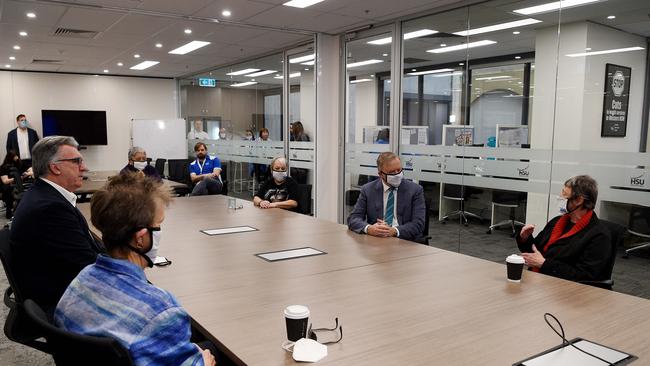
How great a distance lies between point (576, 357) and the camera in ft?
4.96

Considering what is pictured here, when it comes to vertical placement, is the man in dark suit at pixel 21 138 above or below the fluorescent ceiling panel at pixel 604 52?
below

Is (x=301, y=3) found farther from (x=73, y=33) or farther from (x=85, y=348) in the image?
(x=85, y=348)

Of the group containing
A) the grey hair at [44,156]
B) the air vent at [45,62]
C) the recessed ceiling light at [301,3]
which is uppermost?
the recessed ceiling light at [301,3]

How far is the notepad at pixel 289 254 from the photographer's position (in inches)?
109

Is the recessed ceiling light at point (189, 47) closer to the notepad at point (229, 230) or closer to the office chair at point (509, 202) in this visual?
the notepad at point (229, 230)

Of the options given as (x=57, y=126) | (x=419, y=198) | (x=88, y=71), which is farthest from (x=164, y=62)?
(x=419, y=198)

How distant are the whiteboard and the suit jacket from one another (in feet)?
29.6

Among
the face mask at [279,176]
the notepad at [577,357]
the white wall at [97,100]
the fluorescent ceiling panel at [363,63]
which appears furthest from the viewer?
the white wall at [97,100]

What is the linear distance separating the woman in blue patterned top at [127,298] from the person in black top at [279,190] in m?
3.18

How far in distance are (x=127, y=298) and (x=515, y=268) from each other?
5.78 ft

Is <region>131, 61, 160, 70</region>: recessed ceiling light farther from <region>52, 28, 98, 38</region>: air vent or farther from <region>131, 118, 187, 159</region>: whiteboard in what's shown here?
<region>52, 28, 98, 38</region>: air vent

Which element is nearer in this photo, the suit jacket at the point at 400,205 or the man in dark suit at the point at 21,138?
the suit jacket at the point at 400,205

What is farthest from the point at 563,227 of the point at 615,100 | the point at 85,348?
the point at 85,348

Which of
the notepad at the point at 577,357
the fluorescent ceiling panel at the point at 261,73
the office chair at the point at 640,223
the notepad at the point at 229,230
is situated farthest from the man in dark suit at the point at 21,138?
the notepad at the point at 577,357
